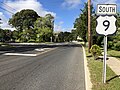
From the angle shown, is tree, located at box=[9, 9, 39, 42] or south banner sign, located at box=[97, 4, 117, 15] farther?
tree, located at box=[9, 9, 39, 42]

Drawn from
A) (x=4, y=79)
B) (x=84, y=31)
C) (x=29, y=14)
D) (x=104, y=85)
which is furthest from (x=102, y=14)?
(x=29, y=14)

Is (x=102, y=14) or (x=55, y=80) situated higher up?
(x=102, y=14)

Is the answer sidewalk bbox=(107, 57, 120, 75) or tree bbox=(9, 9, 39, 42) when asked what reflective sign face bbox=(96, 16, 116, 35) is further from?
tree bbox=(9, 9, 39, 42)

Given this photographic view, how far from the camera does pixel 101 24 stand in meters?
9.66

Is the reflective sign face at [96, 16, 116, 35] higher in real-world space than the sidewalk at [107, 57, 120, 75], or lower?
higher

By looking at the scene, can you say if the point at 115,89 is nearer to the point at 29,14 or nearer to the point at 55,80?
the point at 55,80

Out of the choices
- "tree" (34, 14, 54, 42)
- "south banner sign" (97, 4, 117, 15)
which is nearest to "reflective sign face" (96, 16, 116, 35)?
"south banner sign" (97, 4, 117, 15)

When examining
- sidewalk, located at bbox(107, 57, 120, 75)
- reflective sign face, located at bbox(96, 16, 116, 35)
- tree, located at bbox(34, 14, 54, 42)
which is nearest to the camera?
reflective sign face, located at bbox(96, 16, 116, 35)

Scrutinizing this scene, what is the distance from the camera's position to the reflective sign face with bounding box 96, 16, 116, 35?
9.57 m

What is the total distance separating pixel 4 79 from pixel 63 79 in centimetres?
231

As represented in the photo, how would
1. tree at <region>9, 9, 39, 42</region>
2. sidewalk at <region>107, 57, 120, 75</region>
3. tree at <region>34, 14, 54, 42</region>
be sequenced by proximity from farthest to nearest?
tree at <region>9, 9, 39, 42</region> → tree at <region>34, 14, 54, 42</region> → sidewalk at <region>107, 57, 120, 75</region>

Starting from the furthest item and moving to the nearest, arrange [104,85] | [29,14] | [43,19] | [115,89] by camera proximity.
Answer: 1. [29,14]
2. [43,19]
3. [104,85]
4. [115,89]

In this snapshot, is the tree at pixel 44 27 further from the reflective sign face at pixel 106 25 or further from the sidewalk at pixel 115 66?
the reflective sign face at pixel 106 25

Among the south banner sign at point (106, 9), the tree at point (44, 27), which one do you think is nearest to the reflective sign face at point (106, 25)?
the south banner sign at point (106, 9)
